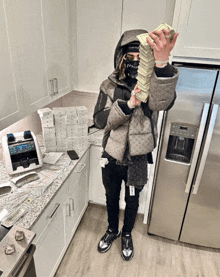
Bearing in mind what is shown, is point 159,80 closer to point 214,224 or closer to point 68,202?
point 68,202

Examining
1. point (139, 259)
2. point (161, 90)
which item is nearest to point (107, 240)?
point (139, 259)

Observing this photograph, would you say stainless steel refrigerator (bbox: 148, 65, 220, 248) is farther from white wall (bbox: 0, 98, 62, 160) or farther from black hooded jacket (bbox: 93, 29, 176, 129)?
white wall (bbox: 0, 98, 62, 160)

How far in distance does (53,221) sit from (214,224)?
135 cm

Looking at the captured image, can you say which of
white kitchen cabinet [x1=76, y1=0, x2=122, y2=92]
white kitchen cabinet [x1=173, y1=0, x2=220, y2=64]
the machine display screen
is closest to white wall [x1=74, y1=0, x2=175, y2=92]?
white kitchen cabinet [x1=76, y1=0, x2=122, y2=92]

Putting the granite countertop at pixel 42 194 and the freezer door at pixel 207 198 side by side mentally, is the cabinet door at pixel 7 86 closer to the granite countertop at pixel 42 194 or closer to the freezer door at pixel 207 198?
the granite countertop at pixel 42 194

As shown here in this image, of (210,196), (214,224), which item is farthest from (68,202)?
(214,224)

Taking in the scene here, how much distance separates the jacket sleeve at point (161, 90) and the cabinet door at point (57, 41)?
0.87 meters

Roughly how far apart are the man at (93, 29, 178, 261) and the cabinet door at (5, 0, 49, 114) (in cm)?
44

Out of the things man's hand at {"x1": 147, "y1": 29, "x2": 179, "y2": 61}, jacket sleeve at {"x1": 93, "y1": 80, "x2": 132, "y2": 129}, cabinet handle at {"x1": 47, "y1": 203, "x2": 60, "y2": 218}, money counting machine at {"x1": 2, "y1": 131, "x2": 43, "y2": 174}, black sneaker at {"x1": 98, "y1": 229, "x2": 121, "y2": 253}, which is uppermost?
man's hand at {"x1": 147, "y1": 29, "x2": 179, "y2": 61}

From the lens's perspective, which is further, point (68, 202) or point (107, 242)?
point (107, 242)

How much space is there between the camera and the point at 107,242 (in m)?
1.87

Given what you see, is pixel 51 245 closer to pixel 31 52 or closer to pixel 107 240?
pixel 107 240

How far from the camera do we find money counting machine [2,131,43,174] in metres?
1.38

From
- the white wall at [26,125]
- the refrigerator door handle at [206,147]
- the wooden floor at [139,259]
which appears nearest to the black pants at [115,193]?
the wooden floor at [139,259]
